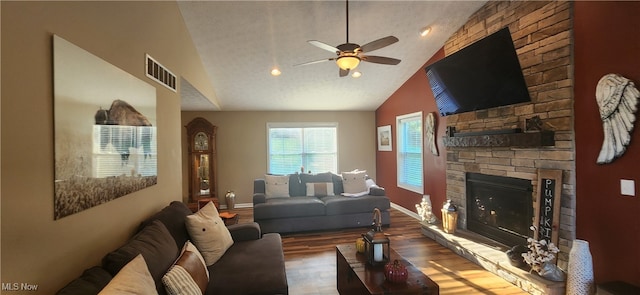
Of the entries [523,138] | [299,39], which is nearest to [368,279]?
[523,138]

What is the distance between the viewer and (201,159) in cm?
612

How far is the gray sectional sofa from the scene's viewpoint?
179 inches

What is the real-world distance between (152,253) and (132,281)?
48 cm

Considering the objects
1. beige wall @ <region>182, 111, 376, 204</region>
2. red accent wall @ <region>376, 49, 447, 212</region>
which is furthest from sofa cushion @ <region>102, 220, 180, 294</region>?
beige wall @ <region>182, 111, 376, 204</region>

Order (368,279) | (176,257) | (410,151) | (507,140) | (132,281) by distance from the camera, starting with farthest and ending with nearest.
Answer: (410,151), (507,140), (368,279), (176,257), (132,281)

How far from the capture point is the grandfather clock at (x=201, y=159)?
6039mm

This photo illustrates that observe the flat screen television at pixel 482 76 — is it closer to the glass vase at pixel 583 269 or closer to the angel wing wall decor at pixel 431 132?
the angel wing wall decor at pixel 431 132

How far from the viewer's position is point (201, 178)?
6.11 metres

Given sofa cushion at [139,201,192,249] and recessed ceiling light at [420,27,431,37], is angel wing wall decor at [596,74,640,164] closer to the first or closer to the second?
recessed ceiling light at [420,27,431,37]

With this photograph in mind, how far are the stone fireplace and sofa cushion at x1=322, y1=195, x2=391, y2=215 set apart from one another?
964mm

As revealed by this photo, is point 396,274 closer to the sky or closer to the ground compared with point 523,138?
closer to the ground

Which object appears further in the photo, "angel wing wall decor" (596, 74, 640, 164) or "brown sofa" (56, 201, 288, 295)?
"angel wing wall decor" (596, 74, 640, 164)

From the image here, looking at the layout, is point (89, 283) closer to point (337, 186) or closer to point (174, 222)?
point (174, 222)

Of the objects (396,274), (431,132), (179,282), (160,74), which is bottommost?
(396,274)
